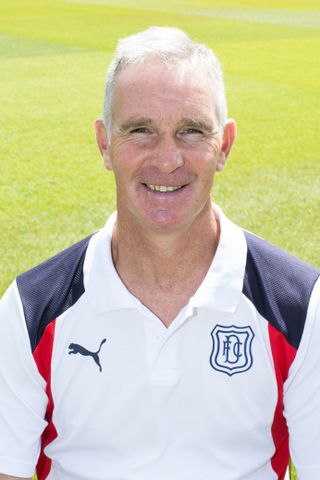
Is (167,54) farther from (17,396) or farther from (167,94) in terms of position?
(17,396)

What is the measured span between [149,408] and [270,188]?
22.8 feet

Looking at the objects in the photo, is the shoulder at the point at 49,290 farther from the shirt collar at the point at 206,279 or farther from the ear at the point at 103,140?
the ear at the point at 103,140

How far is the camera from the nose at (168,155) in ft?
7.60

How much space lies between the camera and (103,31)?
24.5m

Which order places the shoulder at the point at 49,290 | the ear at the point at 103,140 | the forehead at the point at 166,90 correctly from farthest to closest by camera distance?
the ear at the point at 103,140
the shoulder at the point at 49,290
the forehead at the point at 166,90

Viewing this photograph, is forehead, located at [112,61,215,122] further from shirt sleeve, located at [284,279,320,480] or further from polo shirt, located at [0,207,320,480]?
shirt sleeve, located at [284,279,320,480]

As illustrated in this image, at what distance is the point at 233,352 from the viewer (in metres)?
2.34

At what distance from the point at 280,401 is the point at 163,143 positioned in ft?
2.49

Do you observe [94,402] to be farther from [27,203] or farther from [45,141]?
[45,141]

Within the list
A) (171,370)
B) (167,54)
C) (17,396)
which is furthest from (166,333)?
(167,54)

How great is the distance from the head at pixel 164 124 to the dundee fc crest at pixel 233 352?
0.31m

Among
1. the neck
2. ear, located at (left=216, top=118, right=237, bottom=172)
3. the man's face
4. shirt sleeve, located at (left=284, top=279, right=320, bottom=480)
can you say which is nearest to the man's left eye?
the man's face

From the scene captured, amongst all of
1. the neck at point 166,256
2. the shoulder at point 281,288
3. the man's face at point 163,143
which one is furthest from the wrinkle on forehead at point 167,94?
the shoulder at point 281,288

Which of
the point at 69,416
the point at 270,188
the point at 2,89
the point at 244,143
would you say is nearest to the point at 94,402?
the point at 69,416
